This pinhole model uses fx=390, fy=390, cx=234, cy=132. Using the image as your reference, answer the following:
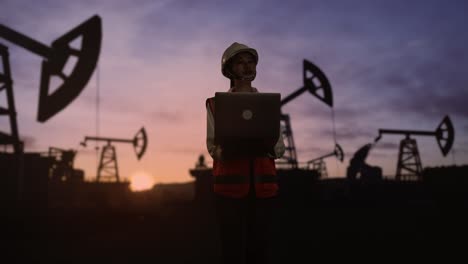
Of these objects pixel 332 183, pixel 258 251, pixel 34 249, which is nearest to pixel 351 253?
pixel 258 251

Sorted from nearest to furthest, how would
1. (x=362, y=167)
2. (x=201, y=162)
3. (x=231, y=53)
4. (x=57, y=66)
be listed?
(x=231, y=53) → (x=57, y=66) → (x=201, y=162) → (x=362, y=167)

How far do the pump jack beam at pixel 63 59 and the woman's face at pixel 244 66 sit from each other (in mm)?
9932

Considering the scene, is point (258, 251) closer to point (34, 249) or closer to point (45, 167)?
point (34, 249)

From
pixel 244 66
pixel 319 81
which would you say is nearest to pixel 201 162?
pixel 319 81

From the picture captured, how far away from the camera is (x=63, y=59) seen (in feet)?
41.4

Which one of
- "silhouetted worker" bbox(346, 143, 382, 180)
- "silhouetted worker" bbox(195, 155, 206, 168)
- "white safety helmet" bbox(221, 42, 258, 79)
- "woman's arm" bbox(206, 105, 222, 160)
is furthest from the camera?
"silhouetted worker" bbox(346, 143, 382, 180)

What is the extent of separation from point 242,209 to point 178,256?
11.7ft

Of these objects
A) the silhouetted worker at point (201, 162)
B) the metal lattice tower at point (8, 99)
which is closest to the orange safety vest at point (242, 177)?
the metal lattice tower at point (8, 99)

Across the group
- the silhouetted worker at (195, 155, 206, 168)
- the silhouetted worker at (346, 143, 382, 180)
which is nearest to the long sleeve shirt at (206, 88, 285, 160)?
the silhouetted worker at (195, 155, 206, 168)

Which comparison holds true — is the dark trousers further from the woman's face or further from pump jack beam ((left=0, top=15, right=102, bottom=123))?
pump jack beam ((left=0, top=15, right=102, bottom=123))

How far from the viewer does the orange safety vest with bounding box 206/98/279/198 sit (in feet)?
9.27

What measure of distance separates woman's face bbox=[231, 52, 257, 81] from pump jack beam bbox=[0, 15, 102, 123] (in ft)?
32.6

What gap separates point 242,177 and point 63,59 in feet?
38.0

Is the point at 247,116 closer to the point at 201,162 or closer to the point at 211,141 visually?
the point at 211,141
